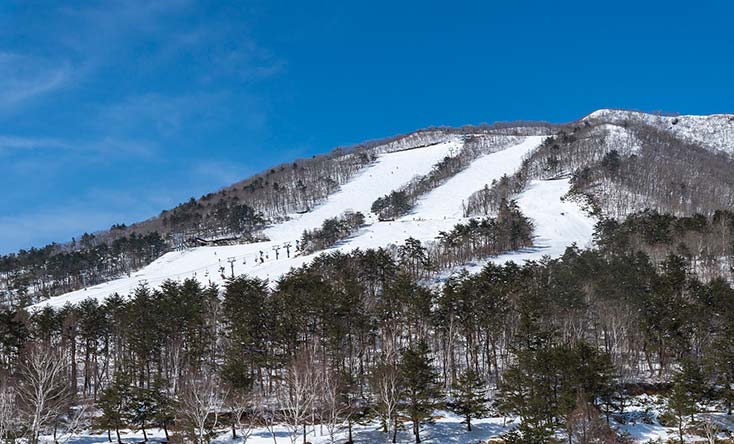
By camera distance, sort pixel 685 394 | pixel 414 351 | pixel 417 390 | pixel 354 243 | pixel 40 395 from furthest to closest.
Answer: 1. pixel 354 243
2. pixel 414 351
3. pixel 417 390
4. pixel 685 394
5. pixel 40 395

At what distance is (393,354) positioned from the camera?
5253cm

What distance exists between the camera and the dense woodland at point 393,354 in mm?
41375

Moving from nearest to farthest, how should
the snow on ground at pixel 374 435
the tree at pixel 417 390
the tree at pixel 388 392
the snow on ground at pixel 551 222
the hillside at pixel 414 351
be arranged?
the tree at pixel 388 392 → the hillside at pixel 414 351 → the tree at pixel 417 390 → the snow on ground at pixel 374 435 → the snow on ground at pixel 551 222

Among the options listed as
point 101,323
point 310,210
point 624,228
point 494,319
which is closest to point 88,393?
point 101,323

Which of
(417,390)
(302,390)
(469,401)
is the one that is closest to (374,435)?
(417,390)

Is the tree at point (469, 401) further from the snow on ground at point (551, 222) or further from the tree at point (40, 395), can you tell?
the snow on ground at point (551, 222)

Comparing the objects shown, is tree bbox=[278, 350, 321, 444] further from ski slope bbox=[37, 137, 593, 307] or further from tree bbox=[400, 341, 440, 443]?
ski slope bbox=[37, 137, 593, 307]

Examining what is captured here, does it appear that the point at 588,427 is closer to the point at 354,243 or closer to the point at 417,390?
the point at 417,390

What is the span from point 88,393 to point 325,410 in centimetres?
2836

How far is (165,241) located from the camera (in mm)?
168625

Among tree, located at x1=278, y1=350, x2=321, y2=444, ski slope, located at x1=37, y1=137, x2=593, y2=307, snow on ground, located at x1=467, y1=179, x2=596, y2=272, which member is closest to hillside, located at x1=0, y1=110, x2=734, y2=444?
tree, located at x1=278, y1=350, x2=321, y2=444

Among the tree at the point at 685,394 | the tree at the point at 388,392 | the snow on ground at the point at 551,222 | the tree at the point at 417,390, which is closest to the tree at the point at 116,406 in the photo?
the tree at the point at 388,392

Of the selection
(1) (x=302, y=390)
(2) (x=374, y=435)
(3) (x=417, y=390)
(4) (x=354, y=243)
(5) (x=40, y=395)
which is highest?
(4) (x=354, y=243)

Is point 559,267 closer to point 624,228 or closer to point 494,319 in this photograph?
point 494,319
